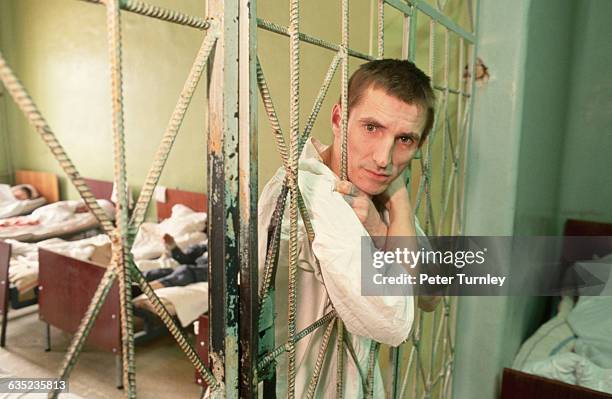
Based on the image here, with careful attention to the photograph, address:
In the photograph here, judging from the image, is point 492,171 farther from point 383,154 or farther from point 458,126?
point 383,154

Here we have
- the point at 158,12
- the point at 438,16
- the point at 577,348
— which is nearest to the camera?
the point at 158,12

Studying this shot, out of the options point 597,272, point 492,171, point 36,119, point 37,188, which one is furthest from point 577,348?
point 37,188

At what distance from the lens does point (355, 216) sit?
2.41 feet

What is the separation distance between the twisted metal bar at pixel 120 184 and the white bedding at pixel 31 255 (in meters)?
2.54

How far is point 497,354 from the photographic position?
1894 mm

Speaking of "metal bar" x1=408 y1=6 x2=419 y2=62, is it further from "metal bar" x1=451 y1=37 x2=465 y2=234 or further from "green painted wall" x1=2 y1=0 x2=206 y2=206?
"green painted wall" x1=2 y1=0 x2=206 y2=206

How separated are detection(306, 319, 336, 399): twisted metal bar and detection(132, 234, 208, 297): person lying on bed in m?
1.96

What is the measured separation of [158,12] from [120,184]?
202mm

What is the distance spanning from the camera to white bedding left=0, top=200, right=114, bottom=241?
12.4 feet

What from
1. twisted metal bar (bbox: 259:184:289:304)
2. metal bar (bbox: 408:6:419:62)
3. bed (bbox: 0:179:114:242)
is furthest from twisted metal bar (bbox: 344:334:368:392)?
bed (bbox: 0:179:114:242)

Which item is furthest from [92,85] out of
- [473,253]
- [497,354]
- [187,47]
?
[497,354]

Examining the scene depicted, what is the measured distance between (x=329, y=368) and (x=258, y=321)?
365 mm

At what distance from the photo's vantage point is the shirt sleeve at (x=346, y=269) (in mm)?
692

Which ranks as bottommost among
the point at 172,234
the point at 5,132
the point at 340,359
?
the point at 172,234
